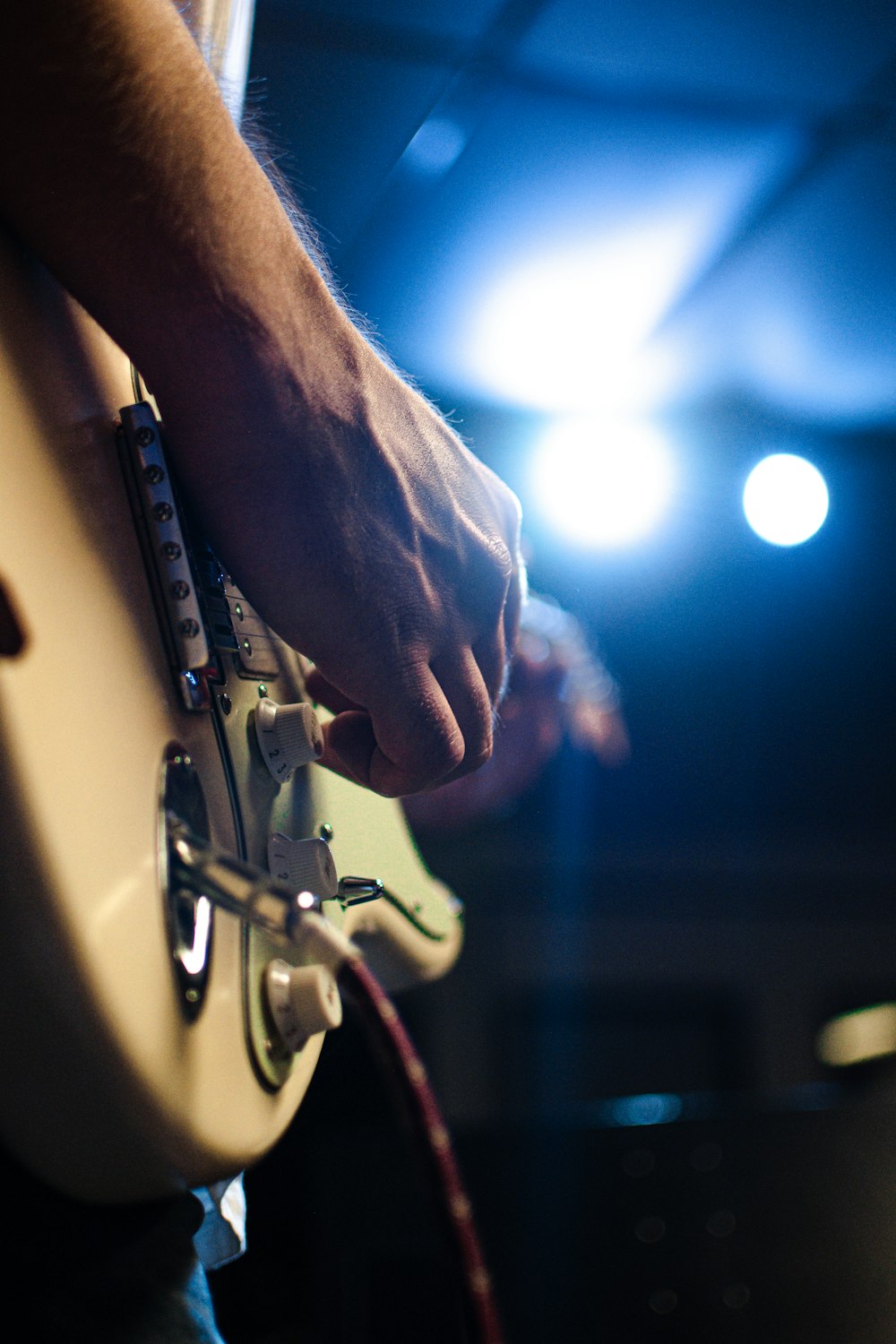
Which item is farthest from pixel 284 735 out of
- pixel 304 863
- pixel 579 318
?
pixel 579 318

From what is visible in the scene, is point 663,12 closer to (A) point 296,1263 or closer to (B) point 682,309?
(B) point 682,309

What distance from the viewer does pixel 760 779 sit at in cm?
328

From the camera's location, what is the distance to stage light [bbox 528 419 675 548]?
172 centimetres

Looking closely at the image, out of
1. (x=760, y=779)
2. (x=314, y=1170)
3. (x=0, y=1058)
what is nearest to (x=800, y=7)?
(x=0, y=1058)

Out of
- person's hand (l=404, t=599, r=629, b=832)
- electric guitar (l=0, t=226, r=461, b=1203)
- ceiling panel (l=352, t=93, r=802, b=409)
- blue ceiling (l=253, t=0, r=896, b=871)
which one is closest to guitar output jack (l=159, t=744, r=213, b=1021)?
electric guitar (l=0, t=226, r=461, b=1203)

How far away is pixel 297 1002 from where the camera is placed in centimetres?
46

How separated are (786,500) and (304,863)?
166 cm

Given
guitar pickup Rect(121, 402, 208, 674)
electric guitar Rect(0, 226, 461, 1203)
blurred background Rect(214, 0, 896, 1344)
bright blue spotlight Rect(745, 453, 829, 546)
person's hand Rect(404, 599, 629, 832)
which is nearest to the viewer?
electric guitar Rect(0, 226, 461, 1203)

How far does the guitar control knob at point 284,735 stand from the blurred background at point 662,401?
21 cm

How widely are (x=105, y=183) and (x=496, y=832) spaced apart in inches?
142

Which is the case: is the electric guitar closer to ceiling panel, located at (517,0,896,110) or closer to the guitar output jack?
the guitar output jack

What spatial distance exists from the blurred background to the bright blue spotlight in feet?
0.18

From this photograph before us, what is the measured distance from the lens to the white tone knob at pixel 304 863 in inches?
19.7

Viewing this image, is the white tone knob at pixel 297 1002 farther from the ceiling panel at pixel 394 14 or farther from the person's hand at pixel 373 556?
the ceiling panel at pixel 394 14
